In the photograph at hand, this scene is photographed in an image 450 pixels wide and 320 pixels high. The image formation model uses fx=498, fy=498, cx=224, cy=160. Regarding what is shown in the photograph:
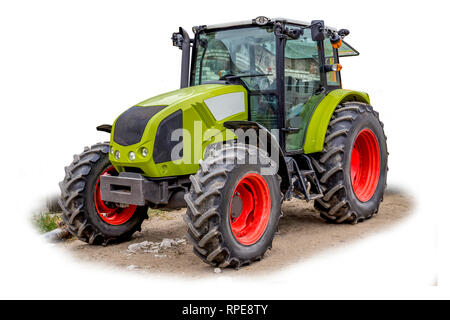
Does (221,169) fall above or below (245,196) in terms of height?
above

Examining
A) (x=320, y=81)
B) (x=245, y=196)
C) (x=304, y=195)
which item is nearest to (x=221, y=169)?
(x=245, y=196)

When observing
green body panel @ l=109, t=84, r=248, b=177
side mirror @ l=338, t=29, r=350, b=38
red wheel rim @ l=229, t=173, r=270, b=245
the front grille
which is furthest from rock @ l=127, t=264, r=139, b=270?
side mirror @ l=338, t=29, r=350, b=38

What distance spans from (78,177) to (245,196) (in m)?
2.06

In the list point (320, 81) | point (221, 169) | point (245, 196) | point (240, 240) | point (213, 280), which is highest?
point (320, 81)

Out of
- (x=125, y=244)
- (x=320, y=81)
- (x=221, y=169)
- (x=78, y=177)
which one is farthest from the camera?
(x=320, y=81)

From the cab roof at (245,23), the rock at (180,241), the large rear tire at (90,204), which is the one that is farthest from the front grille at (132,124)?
the cab roof at (245,23)

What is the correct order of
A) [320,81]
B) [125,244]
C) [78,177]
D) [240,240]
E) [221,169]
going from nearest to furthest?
[221,169]
[240,240]
[78,177]
[125,244]
[320,81]

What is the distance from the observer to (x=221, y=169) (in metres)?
5.00

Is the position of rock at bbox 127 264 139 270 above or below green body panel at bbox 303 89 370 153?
below

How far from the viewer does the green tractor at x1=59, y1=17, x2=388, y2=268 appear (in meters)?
5.23

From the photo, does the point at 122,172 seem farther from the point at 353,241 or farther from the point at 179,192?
the point at 353,241

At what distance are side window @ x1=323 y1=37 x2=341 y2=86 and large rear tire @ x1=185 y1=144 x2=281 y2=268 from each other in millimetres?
2575

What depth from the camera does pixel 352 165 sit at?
25.1ft

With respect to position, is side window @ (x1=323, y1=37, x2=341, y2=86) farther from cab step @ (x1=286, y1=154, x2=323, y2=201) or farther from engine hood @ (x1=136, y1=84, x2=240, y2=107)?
engine hood @ (x1=136, y1=84, x2=240, y2=107)
